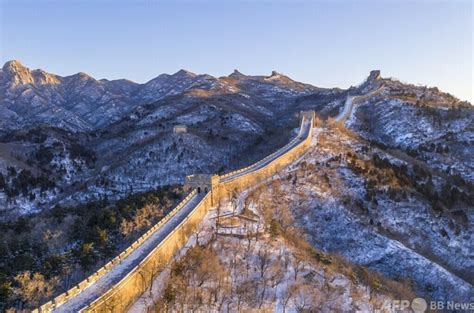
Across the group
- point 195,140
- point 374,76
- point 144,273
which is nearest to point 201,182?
point 144,273

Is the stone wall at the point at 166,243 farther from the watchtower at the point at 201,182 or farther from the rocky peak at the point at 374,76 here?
the rocky peak at the point at 374,76

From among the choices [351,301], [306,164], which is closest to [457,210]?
[306,164]

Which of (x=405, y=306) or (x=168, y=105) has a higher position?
(x=168, y=105)

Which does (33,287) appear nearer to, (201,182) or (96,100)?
(201,182)

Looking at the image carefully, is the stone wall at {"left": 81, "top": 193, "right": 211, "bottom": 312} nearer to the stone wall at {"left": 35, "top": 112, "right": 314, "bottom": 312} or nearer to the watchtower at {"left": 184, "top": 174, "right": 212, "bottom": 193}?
the stone wall at {"left": 35, "top": 112, "right": 314, "bottom": 312}

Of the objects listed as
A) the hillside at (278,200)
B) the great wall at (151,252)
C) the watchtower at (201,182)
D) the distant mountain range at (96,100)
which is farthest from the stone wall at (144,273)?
the distant mountain range at (96,100)

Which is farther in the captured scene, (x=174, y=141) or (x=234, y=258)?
(x=174, y=141)

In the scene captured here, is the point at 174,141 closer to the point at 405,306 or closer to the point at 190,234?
the point at 190,234
